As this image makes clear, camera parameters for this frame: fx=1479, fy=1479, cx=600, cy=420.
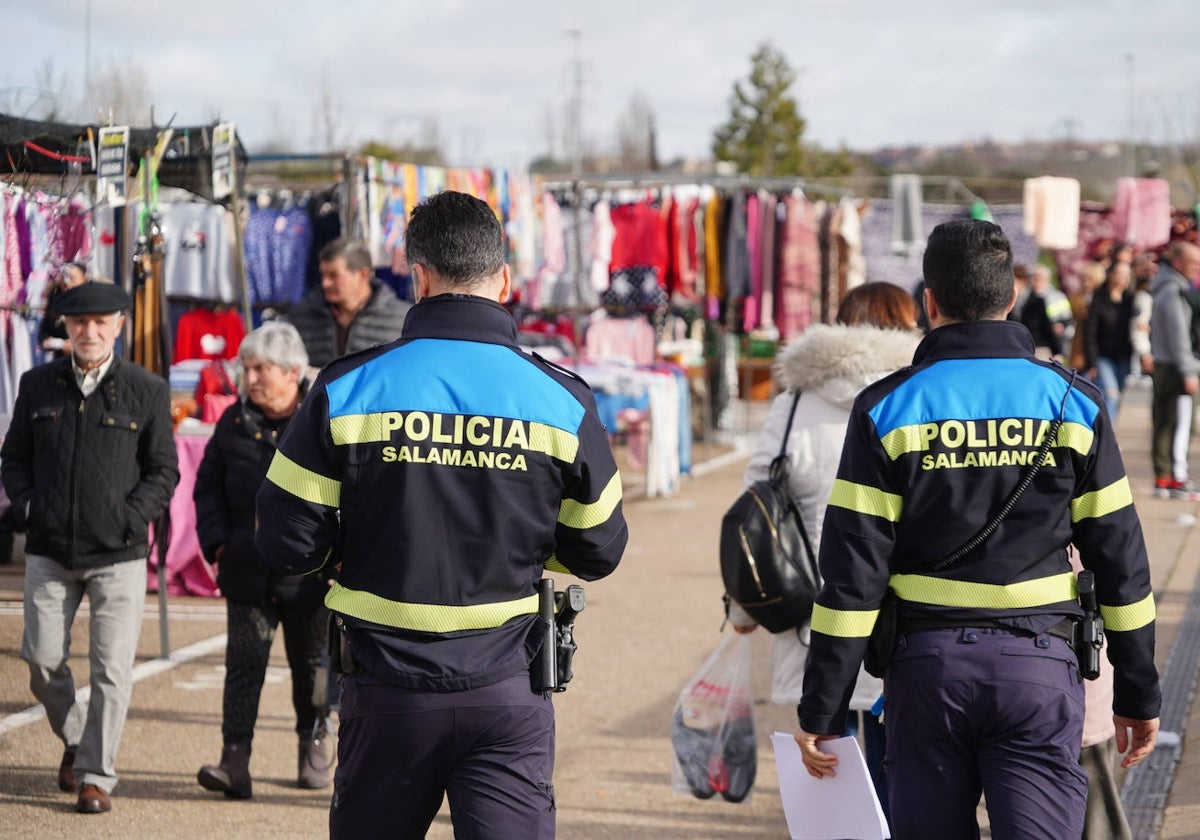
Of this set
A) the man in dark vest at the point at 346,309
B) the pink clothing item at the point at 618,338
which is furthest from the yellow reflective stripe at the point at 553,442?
the pink clothing item at the point at 618,338

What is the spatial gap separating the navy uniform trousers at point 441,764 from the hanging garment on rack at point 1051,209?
1428cm

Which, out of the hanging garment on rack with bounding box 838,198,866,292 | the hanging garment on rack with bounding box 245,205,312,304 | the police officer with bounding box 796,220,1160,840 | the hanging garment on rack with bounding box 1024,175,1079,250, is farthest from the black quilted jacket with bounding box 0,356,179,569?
the hanging garment on rack with bounding box 1024,175,1079,250

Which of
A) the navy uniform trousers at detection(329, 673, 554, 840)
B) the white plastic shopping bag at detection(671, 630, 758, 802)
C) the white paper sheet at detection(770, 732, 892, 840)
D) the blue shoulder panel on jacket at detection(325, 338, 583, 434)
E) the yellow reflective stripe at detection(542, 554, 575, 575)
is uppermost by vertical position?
the blue shoulder panel on jacket at detection(325, 338, 583, 434)

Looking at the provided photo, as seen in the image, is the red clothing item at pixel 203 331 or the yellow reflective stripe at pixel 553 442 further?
the red clothing item at pixel 203 331

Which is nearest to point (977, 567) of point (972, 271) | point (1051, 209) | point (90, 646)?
point (972, 271)

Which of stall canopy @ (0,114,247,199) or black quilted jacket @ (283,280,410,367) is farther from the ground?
stall canopy @ (0,114,247,199)

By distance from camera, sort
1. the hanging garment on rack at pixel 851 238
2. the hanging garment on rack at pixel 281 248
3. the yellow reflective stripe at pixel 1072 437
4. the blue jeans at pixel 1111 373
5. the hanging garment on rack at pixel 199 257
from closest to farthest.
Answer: the yellow reflective stripe at pixel 1072 437
the hanging garment on rack at pixel 281 248
the hanging garment on rack at pixel 199 257
the blue jeans at pixel 1111 373
the hanging garment on rack at pixel 851 238

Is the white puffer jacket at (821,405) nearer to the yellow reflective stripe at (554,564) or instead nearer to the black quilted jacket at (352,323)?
the yellow reflective stripe at (554,564)

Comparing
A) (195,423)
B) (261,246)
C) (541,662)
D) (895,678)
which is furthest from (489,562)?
(261,246)

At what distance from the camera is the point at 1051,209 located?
16.1m

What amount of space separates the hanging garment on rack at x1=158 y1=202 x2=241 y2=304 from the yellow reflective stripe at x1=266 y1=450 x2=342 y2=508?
899 centimetres

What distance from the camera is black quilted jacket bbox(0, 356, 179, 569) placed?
5.08 metres

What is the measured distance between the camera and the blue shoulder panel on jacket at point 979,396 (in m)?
3.08

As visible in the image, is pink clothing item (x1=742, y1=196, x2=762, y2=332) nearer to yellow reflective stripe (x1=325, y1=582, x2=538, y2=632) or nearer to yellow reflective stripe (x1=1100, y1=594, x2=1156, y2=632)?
yellow reflective stripe (x1=1100, y1=594, x2=1156, y2=632)
